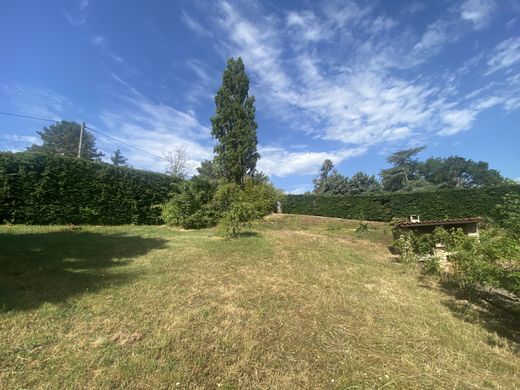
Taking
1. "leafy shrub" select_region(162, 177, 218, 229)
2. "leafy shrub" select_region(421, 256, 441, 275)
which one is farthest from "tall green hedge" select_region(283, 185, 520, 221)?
"leafy shrub" select_region(162, 177, 218, 229)

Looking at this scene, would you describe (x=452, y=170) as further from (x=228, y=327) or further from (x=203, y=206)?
(x=228, y=327)

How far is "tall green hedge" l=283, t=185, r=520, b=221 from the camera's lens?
53.7ft

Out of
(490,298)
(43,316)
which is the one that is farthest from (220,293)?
(490,298)

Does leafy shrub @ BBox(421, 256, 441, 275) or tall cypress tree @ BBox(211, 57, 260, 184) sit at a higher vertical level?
tall cypress tree @ BBox(211, 57, 260, 184)

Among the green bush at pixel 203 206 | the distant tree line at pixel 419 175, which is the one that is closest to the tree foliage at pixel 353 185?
the distant tree line at pixel 419 175

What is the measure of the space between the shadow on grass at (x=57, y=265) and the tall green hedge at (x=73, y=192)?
2431mm

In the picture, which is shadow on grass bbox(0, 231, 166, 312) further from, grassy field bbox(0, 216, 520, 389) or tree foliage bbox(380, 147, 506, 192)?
tree foliage bbox(380, 147, 506, 192)

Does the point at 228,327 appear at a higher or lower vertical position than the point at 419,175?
lower

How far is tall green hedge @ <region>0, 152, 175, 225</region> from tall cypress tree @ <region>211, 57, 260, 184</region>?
30.8 feet

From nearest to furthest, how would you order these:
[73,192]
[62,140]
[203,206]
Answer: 1. [73,192]
2. [203,206]
3. [62,140]

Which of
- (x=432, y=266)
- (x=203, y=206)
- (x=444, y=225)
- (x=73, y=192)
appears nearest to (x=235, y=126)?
(x=203, y=206)

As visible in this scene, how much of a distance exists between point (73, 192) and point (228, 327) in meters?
9.89

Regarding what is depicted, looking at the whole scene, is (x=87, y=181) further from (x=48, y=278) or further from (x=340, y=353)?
(x=340, y=353)

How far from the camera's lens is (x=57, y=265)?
194 inches
